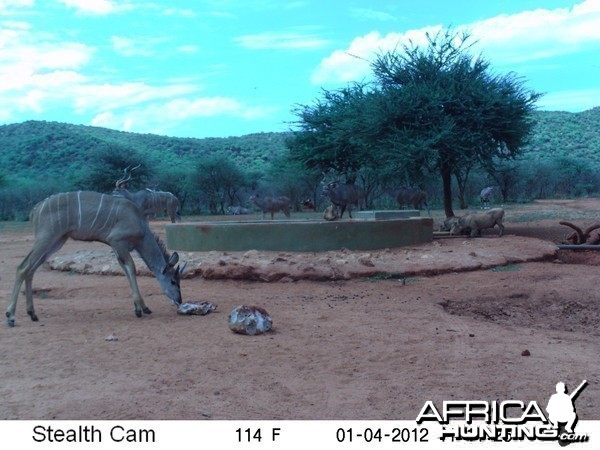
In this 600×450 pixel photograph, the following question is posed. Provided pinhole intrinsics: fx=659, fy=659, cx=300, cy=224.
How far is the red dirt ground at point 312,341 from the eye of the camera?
5.08 m

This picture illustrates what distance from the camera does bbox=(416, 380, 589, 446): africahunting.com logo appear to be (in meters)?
3.90

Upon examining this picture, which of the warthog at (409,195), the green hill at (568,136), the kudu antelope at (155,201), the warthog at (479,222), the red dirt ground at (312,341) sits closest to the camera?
the red dirt ground at (312,341)

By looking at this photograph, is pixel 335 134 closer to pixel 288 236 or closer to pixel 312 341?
pixel 288 236

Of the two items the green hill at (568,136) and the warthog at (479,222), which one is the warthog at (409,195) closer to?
the warthog at (479,222)

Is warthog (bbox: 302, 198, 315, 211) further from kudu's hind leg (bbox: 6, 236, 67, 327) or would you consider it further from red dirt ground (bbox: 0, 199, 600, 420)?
kudu's hind leg (bbox: 6, 236, 67, 327)

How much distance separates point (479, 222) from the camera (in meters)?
16.7

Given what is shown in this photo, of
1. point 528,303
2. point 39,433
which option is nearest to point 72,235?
point 39,433

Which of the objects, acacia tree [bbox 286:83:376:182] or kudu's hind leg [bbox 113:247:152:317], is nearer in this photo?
kudu's hind leg [bbox 113:247:152:317]

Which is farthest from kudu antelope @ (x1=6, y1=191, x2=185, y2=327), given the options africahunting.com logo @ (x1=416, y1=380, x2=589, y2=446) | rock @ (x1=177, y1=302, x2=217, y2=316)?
africahunting.com logo @ (x1=416, y1=380, x2=589, y2=446)

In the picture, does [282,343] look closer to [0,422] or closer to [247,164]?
[0,422]

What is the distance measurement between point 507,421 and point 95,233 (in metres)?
6.11

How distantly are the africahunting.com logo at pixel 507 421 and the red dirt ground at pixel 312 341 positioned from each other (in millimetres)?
372

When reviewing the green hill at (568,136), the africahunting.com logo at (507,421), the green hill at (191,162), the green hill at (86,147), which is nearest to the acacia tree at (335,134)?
the green hill at (191,162)

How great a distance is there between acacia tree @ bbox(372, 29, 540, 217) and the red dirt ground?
713cm
